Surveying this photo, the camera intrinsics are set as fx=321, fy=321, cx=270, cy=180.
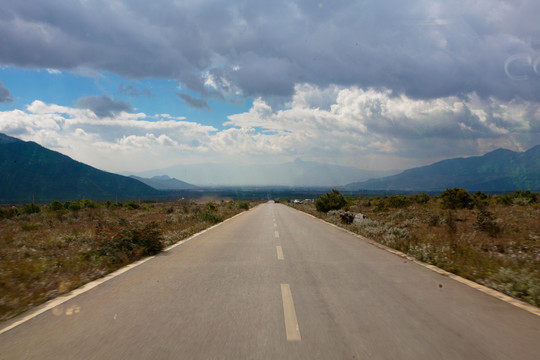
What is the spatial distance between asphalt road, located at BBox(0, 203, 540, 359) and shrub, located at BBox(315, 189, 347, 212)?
29.7 metres

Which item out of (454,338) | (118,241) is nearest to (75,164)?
(118,241)

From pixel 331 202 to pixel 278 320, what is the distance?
33.4 metres

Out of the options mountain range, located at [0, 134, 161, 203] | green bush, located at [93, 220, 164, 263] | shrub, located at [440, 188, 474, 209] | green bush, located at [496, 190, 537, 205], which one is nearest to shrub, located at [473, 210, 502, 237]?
green bush, located at [93, 220, 164, 263]

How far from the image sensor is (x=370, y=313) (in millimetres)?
4676

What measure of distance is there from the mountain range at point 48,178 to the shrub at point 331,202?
8890 cm

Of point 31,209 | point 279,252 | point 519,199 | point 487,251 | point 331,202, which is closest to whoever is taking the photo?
point 487,251

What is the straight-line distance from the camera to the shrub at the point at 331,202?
36812 mm

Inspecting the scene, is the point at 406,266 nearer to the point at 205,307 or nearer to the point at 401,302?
the point at 401,302

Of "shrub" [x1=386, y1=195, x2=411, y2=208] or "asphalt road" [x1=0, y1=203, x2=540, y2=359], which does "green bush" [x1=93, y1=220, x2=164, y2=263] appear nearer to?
"asphalt road" [x1=0, y1=203, x2=540, y2=359]

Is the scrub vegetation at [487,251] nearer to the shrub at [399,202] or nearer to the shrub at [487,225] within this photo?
the shrub at [487,225]

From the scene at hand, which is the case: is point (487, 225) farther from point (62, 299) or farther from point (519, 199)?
point (519, 199)

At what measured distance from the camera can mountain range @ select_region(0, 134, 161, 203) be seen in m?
99.8

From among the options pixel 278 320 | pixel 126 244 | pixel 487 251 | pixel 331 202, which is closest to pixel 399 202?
pixel 331 202

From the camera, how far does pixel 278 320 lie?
4.36 m
